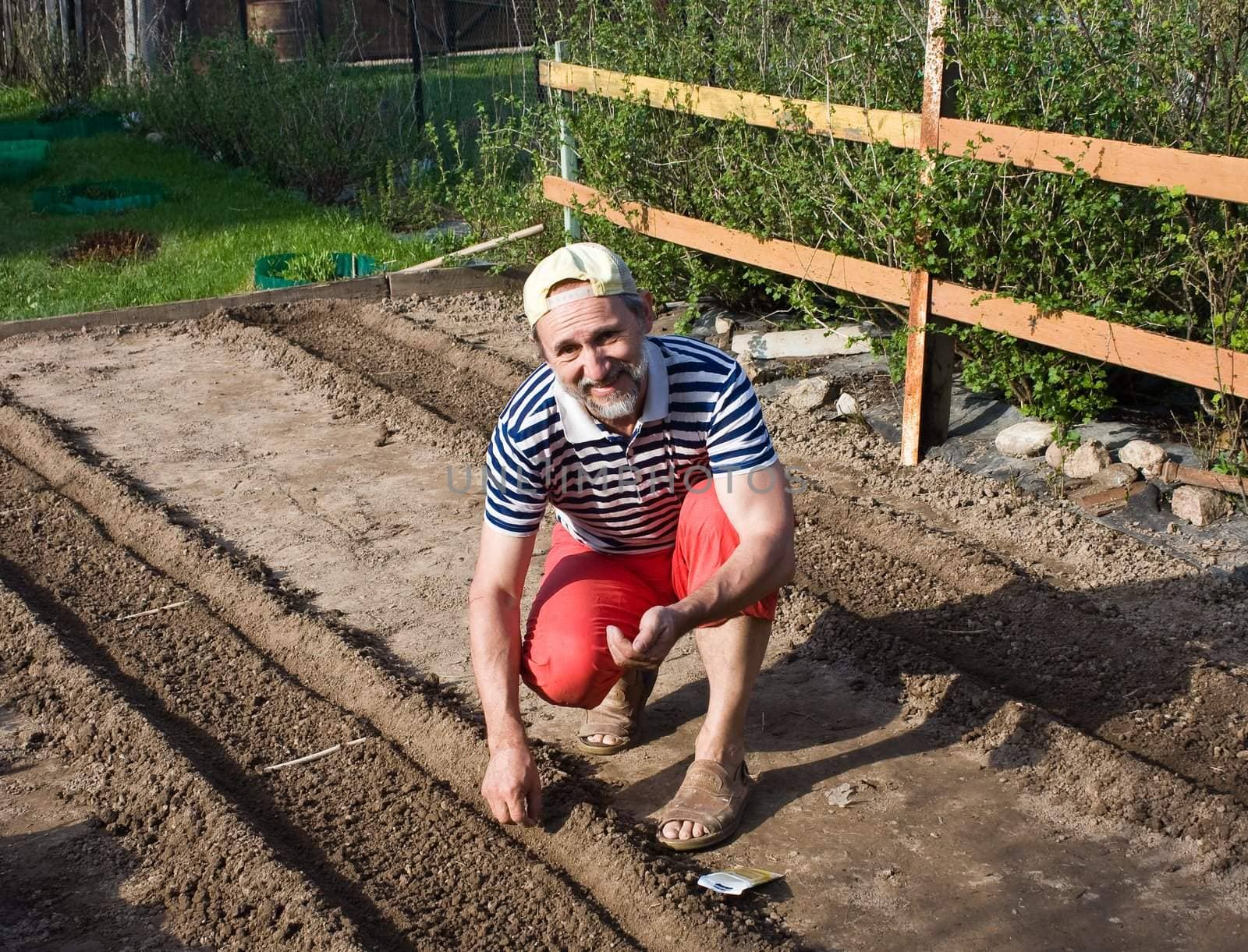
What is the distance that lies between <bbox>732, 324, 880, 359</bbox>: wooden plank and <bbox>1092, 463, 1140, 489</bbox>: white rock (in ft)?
5.54

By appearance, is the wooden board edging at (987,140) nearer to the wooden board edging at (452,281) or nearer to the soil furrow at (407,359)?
the soil furrow at (407,359)

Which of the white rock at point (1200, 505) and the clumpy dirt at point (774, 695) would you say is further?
the white rock at point (1200, 505)

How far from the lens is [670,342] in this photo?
3.25 meters

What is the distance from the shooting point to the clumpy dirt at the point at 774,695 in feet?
A: 9.68

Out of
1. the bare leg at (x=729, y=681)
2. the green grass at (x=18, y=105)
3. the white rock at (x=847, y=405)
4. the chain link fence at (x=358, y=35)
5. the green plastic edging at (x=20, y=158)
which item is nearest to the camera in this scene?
the bare leg at (x=729, y=681)

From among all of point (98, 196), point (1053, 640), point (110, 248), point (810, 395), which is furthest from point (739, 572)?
point (98, 196)

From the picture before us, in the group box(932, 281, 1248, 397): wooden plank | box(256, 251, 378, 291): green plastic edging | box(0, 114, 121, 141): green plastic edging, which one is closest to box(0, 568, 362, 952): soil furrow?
box(932, 281, 1248, 397): wooden plank

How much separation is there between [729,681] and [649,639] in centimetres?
45

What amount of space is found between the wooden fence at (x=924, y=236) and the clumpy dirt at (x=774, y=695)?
48 cm

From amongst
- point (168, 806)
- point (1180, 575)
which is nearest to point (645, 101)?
point (1180, 575)

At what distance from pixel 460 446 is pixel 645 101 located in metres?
2.35

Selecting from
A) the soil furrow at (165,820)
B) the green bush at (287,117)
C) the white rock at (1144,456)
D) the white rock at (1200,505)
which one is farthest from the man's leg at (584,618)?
the green bush at (287,117)

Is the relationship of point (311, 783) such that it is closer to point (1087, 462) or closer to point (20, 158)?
point (1087, 462)

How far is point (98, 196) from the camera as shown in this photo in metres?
11.1
